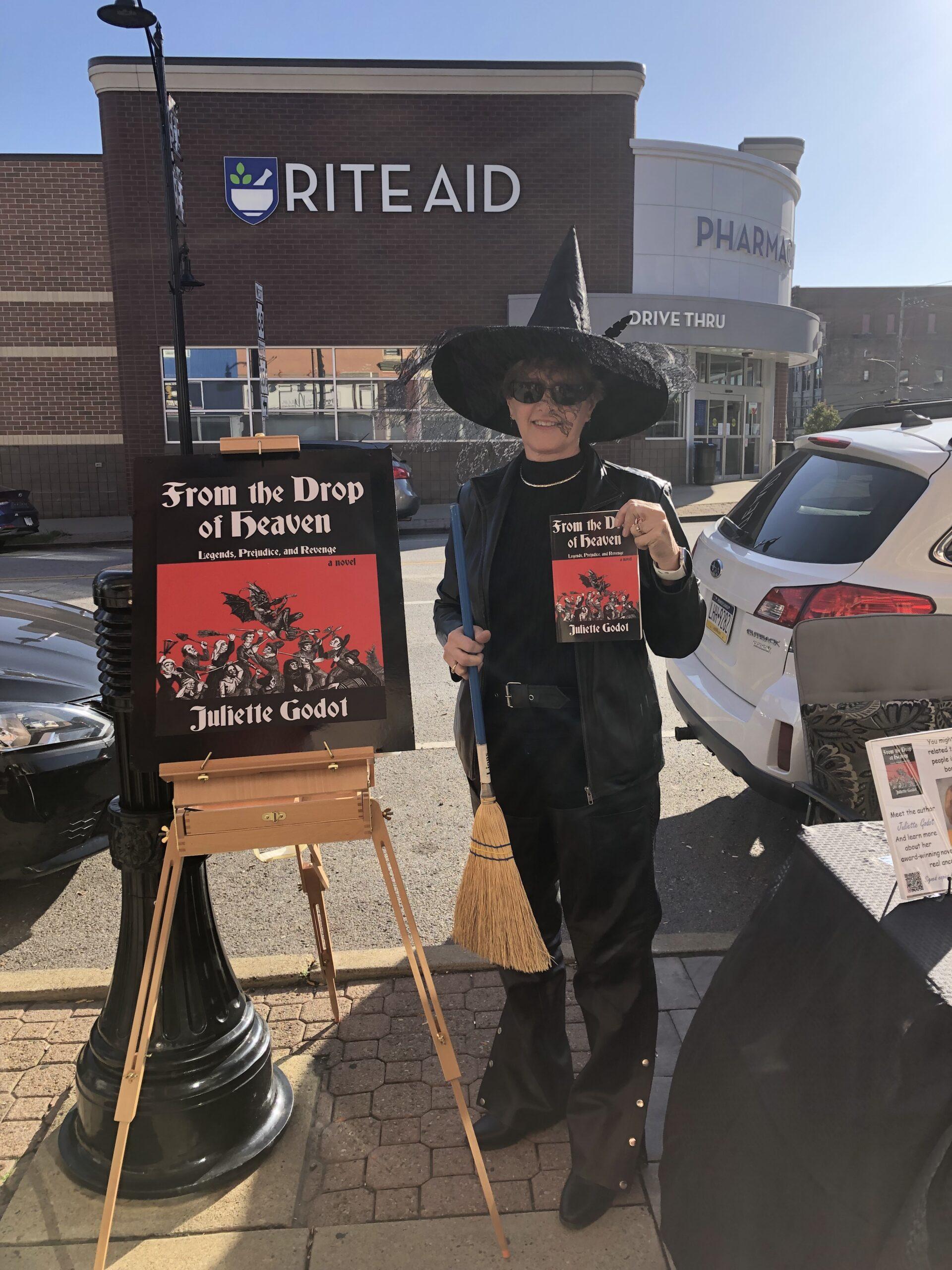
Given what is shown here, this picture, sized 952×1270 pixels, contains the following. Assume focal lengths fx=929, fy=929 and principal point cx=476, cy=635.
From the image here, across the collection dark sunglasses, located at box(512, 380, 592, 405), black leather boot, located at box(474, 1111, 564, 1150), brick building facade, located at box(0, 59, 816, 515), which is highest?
brick building facade, located at box(0, 59, 816, 515)

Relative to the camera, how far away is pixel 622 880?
7.28ft

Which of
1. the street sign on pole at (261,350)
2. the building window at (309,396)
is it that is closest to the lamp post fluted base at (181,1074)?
the street sign on pole at (261,350)

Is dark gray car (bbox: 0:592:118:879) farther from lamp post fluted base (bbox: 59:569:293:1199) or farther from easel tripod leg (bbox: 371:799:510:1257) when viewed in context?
easel tripod leg (bbox: 371:799:510:1257)

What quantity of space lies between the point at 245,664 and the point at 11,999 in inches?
70.6

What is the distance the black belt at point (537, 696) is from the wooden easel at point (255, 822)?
1.25 ft

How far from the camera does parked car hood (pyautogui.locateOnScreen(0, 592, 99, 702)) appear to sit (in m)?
3.86

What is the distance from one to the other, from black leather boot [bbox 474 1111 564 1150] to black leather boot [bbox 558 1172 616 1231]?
9.3 inches

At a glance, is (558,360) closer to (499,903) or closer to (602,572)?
(602,572)

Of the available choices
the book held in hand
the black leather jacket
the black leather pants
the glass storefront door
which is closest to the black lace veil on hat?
the black leather jacket

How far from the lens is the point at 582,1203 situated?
2.14m

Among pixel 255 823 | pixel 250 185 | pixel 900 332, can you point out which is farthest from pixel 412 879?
pixel 900 332

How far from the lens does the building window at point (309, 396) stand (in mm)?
19406

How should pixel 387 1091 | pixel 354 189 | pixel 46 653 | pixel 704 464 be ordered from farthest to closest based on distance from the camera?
1. pixel 704 464
2. pixel 354 189
3. pixel 46 653
4. pixel 387 1091

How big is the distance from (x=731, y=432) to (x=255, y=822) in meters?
23.6
